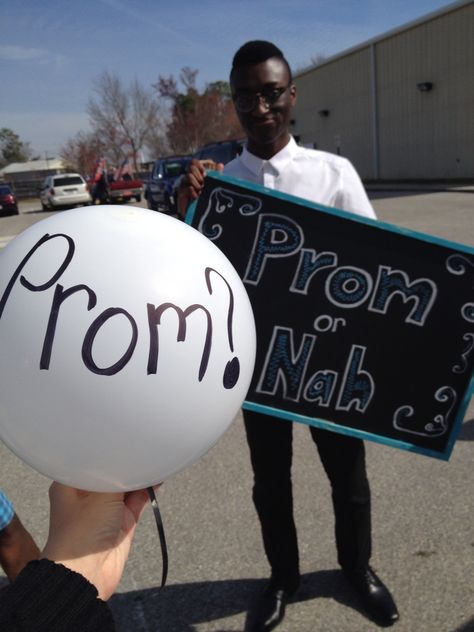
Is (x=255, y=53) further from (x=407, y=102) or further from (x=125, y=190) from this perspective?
(x=407, y=102)

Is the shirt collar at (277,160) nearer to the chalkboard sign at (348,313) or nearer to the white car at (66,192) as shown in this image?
the chalkboard sign at (348,313)

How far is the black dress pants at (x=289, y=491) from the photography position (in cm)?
227

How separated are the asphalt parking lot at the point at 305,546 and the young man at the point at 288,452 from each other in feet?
0.32

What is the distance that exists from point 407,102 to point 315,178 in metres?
23.8

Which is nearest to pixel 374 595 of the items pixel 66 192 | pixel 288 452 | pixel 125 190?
pixel 288 452

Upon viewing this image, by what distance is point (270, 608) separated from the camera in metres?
2.27

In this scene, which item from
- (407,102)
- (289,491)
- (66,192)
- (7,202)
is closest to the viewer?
(289,491)

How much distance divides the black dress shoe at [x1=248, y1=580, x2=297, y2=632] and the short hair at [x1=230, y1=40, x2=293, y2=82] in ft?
6.52

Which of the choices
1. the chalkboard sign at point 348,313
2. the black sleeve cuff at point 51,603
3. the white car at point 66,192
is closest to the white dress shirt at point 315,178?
the chalkboard sign at point 348,313

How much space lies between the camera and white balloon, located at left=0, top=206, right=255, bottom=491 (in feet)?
3.60

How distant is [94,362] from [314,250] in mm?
1303

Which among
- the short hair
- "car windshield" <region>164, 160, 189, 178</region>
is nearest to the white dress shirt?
the short hair

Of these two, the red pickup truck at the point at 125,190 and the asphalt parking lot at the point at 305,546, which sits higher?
the red pickup truck at the point at 125,190

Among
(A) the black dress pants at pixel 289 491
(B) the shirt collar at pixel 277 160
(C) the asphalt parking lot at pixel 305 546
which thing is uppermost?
(B) the shirt collar at pixel 277 160
